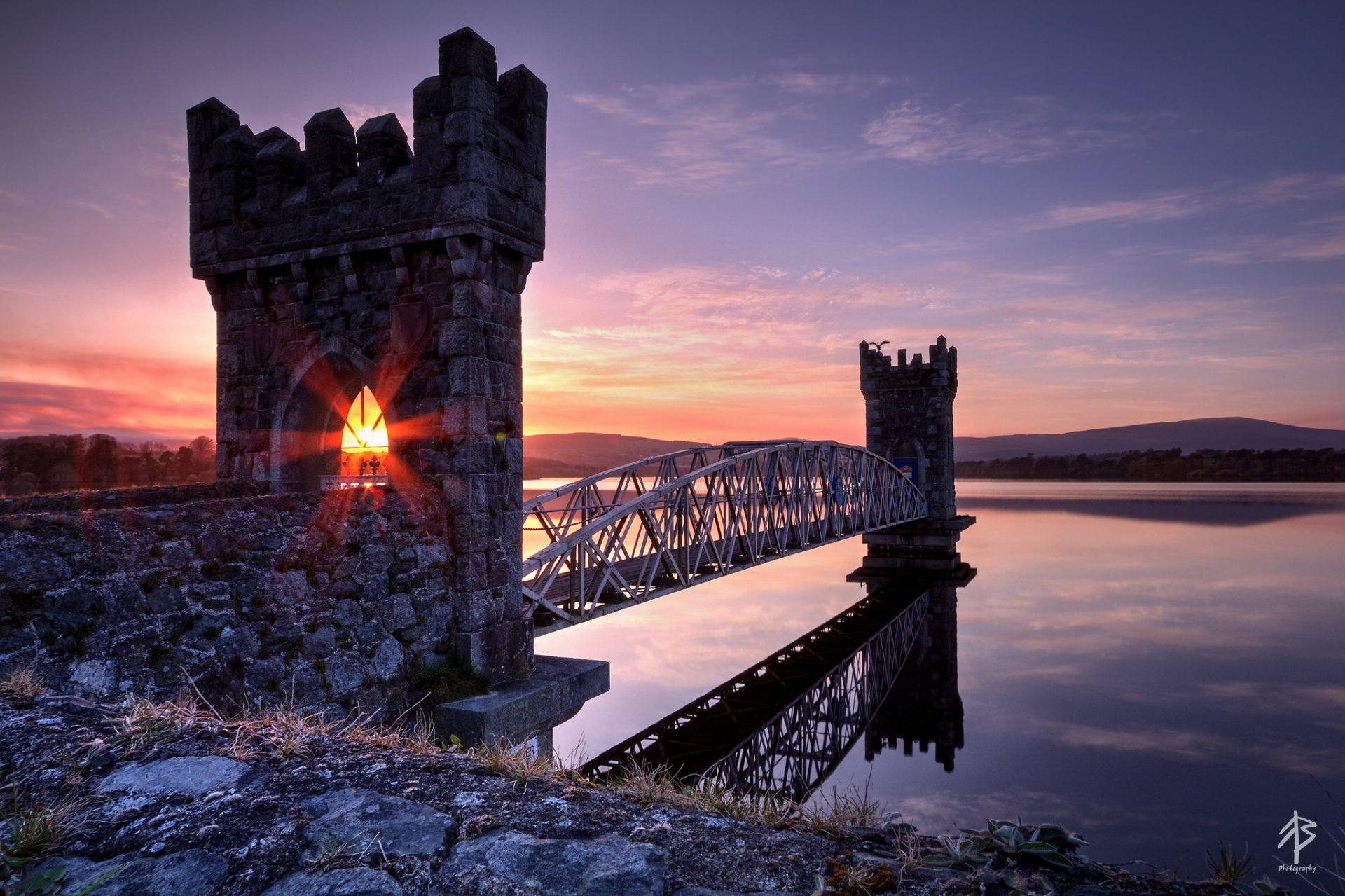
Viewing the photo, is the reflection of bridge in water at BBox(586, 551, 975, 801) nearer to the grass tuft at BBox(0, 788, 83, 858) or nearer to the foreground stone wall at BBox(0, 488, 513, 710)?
the foreground stone wall at BBox(0, 488, 513, 710)

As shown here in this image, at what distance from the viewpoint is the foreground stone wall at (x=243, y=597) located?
4.49 metres

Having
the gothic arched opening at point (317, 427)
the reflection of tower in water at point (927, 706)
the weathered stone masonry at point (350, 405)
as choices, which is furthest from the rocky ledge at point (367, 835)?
the reflection of tower in water at point (927, 706)

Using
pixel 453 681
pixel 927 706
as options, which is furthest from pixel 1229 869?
pixel 927 706

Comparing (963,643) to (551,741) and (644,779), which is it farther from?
(644,779)

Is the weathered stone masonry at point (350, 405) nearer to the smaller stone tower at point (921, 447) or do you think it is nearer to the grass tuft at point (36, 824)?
the grass tuft at point (36, 824)

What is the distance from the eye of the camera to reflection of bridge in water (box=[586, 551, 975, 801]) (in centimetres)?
1513

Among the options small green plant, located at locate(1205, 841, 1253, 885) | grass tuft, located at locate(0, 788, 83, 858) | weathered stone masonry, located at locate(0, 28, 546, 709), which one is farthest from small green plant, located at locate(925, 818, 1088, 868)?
weathered stone masonry, located at locate(0, 28, 546, 709)

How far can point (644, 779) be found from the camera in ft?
12.1

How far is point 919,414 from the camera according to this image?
38.4 metres

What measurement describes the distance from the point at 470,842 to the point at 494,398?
237 inches

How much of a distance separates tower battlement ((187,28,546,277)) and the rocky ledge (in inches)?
230

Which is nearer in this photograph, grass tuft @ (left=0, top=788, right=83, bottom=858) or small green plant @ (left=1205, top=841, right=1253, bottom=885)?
grass tuft @ (left=0, top=788, right=83, bottom=858)

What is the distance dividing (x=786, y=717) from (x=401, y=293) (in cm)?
1405
